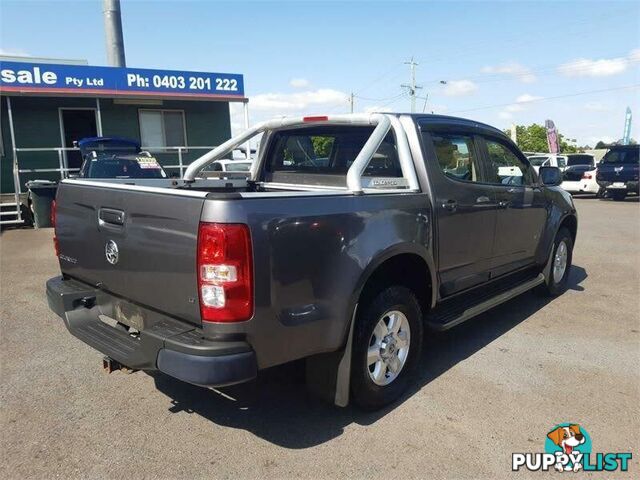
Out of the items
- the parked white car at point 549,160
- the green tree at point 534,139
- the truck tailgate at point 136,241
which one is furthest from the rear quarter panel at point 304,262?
the green tree at point 534,139

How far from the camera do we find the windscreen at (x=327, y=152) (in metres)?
3.77

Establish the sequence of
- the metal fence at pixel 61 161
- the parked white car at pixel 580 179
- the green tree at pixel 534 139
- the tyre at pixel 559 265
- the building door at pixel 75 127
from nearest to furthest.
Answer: the tyre at pixel 559 265 → the metal fence at pixel 61 161 → the building door at pixel 75 127 → the parked white car at pixel 580 179 → the green tree at pixel 534 139

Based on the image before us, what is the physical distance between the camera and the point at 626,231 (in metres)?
11.1

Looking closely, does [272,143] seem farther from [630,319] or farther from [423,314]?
[630,319]

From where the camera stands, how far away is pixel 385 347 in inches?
131

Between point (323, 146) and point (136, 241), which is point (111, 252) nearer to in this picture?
point (136, 241)

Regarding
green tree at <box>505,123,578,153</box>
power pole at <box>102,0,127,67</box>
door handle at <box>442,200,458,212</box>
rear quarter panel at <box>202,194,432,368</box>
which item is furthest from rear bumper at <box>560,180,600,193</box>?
green tree at <box>505,123,578,153</box>

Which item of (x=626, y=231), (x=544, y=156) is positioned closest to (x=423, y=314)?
(x=626, y=231)

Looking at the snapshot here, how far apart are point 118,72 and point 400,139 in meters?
12.9

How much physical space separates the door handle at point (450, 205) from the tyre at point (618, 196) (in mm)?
17214

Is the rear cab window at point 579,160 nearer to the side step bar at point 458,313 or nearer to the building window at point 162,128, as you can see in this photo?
the building window at point 162,128

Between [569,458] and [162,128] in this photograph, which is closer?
[569,458]

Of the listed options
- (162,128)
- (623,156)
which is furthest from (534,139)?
(162,128)

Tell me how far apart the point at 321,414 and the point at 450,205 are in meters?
1.76
